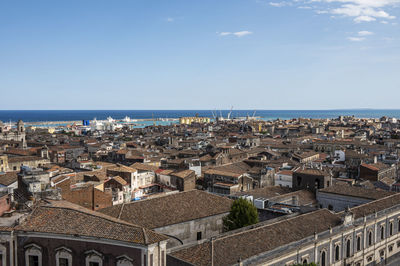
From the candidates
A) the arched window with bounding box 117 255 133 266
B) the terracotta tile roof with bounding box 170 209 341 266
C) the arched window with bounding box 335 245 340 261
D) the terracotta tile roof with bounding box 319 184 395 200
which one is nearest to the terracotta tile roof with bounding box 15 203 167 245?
the arched window with bounding box 117 255 133 266

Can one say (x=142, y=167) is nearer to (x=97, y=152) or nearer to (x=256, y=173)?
(x=256, y=173)

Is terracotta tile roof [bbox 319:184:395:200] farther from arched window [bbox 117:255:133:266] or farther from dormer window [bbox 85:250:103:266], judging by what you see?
dormer window [bbox 85:250:103:266]

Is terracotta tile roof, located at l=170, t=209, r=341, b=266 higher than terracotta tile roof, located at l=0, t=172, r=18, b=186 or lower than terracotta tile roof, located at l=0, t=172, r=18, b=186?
lower

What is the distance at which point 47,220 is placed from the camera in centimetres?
2138

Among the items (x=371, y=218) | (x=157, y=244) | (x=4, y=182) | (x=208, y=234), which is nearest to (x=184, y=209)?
(x=208, y=234)

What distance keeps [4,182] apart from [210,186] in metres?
25.0

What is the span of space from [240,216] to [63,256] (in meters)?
14.0

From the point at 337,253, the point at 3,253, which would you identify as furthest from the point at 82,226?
the point at 337,253

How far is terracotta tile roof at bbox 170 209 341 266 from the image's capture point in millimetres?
21203

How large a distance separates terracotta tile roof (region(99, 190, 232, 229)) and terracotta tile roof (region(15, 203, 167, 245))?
Answer: 6.09 m

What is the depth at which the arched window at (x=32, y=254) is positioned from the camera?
20.8 m

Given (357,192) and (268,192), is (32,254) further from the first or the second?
(357,192)

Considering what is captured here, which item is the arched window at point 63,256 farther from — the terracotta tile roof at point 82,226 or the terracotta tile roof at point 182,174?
the terracotta tile roof at point 182,174

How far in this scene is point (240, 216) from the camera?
29.8m
